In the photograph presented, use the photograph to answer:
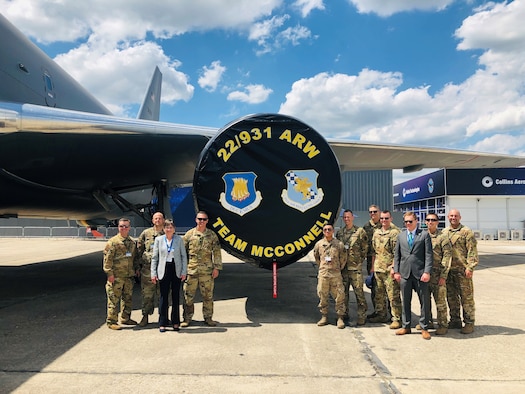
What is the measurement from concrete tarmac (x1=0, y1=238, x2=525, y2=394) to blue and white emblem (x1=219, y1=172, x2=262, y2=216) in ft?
5.40

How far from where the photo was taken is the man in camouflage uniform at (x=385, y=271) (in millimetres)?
5551

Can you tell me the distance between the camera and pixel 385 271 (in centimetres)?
570

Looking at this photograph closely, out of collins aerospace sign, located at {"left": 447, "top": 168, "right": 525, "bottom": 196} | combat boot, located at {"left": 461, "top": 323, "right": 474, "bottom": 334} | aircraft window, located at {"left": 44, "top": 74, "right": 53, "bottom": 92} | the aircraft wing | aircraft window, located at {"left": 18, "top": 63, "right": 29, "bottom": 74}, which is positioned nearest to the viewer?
combat boot, located at {"left": 461, "top": 323, "right": 474, "bottom": 334}

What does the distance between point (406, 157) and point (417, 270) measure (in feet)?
20.2

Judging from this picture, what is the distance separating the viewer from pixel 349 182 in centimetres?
4650

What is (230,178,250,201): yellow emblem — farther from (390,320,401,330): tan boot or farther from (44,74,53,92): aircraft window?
(44,74,53,92): aircraft window

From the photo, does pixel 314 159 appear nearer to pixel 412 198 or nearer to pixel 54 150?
pixel 54 150

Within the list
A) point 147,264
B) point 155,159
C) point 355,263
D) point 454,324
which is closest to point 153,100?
point 155,159

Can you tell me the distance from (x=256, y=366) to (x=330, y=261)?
1979mm

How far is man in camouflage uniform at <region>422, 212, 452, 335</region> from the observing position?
5.25 metres

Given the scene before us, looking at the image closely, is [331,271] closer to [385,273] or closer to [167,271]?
[385,273]

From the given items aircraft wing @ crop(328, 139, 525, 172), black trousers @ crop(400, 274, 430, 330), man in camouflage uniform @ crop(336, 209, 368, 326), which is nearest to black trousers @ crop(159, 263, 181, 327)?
man in camouflage uniform @ crop(336, 209, 368, 326)

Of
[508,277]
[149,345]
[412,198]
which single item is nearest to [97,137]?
[149,345]

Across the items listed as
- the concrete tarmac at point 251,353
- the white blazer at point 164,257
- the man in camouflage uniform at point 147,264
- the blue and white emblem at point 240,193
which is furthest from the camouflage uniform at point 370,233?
the man in camouflage uniform at point 147,264
